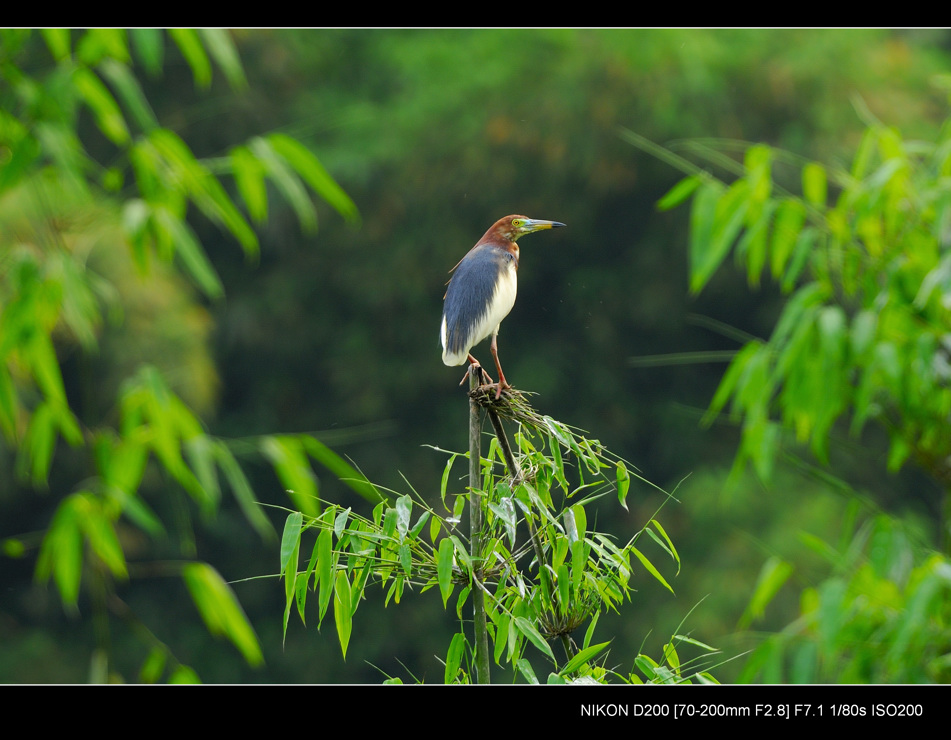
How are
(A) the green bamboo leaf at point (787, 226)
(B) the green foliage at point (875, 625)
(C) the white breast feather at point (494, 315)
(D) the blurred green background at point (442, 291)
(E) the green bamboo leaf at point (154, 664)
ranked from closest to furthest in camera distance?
1. (E) the green bamboo leaf at point (154, 664)
2. (B) the green foliage at point (875, 625)
3. (C) the white breast feather at point (494, 315)
4. (A) the green bamboo leaf at point (787, 226)
5. (D) the blurred green background at point (442, 291)

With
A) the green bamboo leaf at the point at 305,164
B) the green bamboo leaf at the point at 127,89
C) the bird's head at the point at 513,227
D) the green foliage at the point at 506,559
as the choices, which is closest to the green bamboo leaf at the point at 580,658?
the green foliage at the point at 506,559

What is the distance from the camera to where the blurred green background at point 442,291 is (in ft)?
12.5

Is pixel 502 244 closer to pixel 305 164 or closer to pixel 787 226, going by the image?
pixel 787 226

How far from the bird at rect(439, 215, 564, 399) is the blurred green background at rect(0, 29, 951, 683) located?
1934 mm

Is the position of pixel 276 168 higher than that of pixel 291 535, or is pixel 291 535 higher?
pixel 276 168

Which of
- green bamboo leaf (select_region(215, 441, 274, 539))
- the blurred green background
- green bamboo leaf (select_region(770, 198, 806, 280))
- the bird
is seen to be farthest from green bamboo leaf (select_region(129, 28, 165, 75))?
the blurred green background

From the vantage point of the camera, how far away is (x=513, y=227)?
4.56 ft

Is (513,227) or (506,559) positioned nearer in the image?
(506,559)

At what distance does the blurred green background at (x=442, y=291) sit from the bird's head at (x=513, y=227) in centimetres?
192

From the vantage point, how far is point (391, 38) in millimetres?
5234

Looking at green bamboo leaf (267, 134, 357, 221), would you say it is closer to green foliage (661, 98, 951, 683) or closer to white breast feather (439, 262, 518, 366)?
white breast feather (439, 262, 518, 366)

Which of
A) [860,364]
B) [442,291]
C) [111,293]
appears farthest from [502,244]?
[442,291]

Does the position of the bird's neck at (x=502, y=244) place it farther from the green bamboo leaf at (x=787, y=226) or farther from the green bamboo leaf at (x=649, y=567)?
the green bamboo leaf at (x=649, y=567)

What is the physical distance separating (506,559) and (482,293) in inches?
18.7
